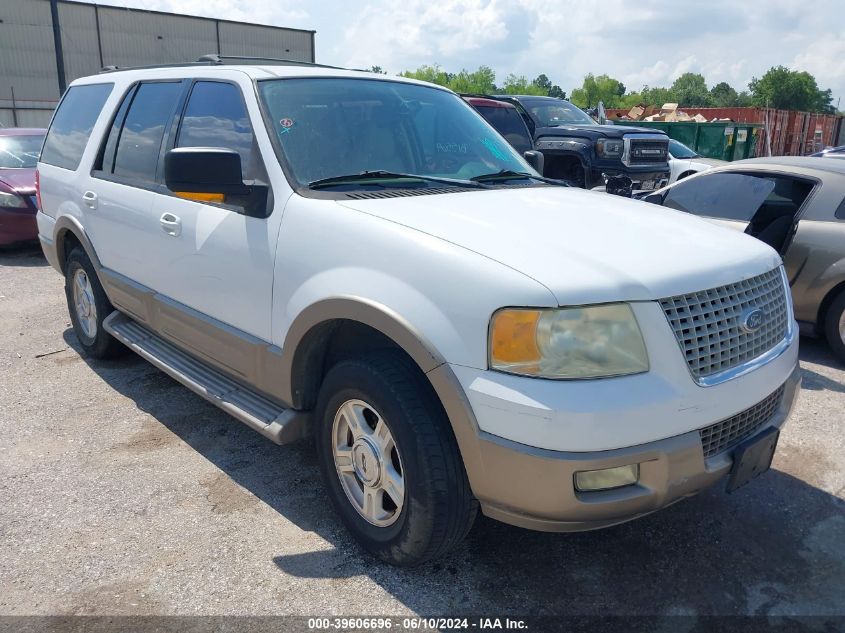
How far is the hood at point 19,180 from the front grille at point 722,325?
8.89 metres

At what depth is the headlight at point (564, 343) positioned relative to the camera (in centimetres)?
222

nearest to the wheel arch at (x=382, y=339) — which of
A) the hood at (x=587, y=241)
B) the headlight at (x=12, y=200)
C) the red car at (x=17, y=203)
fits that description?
the hood at (x=587, y=241)

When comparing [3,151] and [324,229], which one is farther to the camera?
[3,151]

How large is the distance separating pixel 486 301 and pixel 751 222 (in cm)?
447

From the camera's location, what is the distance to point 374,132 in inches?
136

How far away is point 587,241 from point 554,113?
11165mm

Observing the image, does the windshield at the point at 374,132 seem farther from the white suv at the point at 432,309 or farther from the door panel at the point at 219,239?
the door panel at the point at 219,239

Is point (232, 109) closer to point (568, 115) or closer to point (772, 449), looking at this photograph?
point (772, 449)

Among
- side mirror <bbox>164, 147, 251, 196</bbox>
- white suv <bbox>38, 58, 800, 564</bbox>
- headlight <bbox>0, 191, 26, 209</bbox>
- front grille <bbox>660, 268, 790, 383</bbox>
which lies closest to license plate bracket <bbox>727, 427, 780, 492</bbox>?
white suv <bbox>38, 58, 800, 564</bbox>

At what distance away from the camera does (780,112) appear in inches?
1323

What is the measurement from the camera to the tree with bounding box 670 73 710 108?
124 m

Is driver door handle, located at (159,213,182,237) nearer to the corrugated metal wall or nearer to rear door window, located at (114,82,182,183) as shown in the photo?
rear door window, located at (114,82,182,183)

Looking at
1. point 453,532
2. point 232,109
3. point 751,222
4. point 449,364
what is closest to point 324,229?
point 449,364

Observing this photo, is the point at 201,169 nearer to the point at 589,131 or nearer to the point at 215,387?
the point at 215,387
